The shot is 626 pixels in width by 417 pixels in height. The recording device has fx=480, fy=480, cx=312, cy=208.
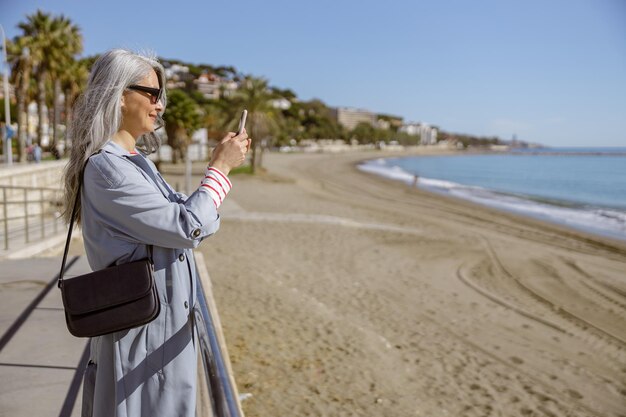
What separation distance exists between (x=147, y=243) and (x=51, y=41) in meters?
27.4

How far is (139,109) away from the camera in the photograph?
4.83ft

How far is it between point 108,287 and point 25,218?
23.1 feet

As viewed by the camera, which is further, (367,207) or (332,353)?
(367,207)

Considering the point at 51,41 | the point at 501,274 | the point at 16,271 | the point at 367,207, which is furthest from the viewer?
the point at 51,41

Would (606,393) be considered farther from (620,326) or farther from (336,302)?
(336,302)

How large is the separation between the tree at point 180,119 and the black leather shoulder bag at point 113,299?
99.8 feet

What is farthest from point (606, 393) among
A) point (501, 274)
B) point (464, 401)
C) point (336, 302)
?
point (501, 274)

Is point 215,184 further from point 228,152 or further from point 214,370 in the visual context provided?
point 214,370

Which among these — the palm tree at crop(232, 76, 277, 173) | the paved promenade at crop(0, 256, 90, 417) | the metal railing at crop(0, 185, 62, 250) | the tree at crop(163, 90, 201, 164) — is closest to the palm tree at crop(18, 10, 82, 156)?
the tree at crop(163, 90, 201, 164)

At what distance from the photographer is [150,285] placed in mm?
1321

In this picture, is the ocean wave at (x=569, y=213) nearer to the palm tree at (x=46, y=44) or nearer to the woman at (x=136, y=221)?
the woman at (x=136, y=221)

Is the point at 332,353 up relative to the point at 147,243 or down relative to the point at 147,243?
down

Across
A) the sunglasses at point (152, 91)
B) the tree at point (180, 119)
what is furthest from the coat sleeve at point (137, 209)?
the tree at point (180, 119)

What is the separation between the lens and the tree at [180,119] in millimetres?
30734
